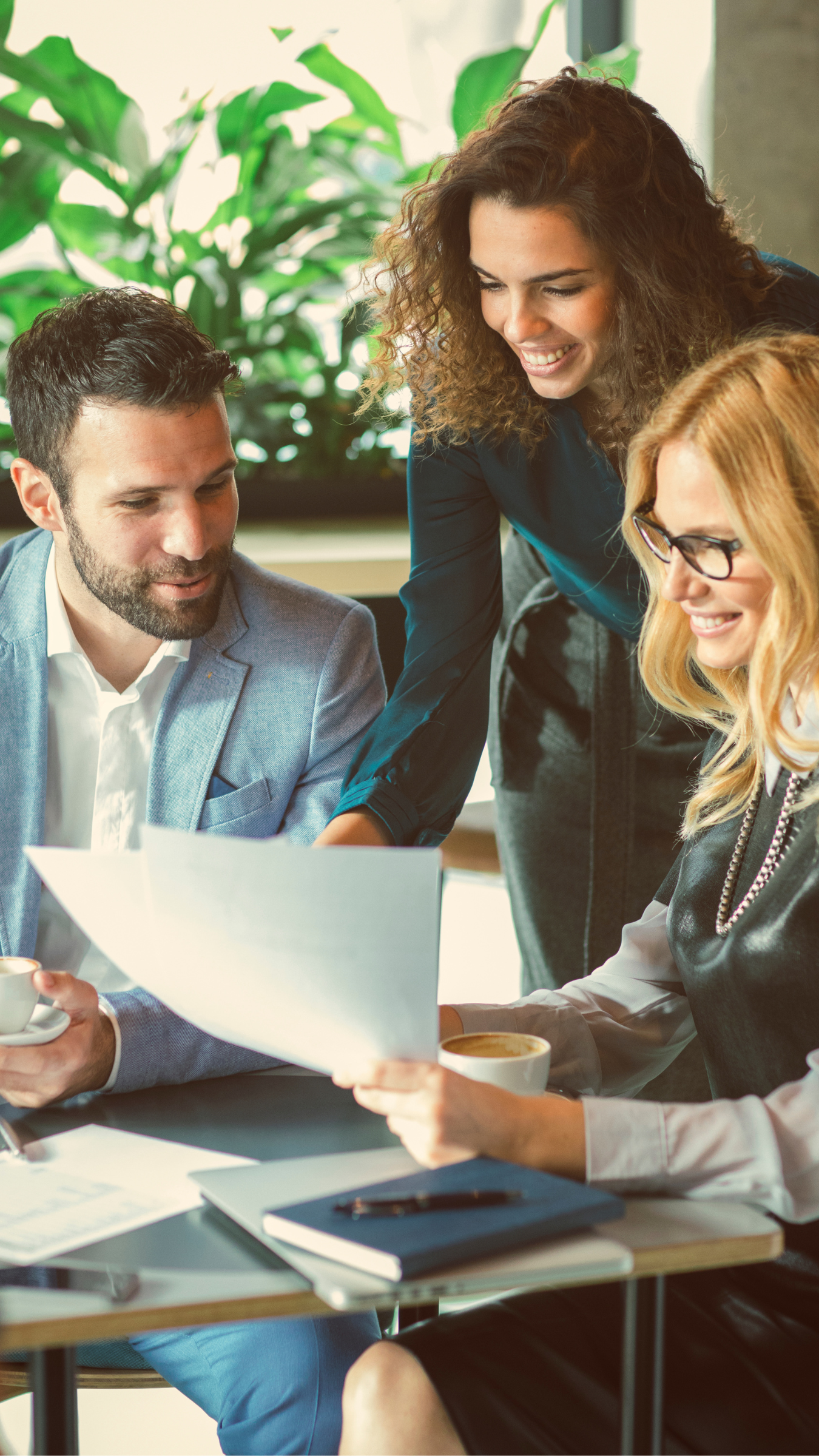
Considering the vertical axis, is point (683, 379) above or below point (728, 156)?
below

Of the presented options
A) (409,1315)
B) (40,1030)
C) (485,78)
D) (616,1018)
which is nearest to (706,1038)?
(616,1018)

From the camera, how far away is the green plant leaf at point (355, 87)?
3.62 metres

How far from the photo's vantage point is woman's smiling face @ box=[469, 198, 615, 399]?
1.71m

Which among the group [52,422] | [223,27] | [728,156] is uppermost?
[223,27]

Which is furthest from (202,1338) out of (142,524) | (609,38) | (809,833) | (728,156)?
(609,38)

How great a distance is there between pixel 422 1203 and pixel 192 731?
908 millimetres

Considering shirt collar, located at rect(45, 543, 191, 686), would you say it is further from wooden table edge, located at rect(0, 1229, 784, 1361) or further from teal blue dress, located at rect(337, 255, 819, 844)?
wooden table edge, located at rect(0, 1229, 784, 1361)

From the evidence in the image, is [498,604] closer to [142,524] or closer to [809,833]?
[142,524]

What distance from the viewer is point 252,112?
3564 millimetres

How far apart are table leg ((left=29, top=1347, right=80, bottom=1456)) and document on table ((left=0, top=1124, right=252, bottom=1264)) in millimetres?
62

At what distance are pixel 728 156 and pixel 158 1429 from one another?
2.91 meters

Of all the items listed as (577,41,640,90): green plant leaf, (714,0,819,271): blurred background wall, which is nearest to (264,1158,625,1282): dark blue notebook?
(714,0,819,271): blurred background wall

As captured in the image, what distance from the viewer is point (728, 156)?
11.5ft

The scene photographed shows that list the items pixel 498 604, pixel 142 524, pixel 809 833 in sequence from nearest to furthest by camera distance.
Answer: pixel 809 833, pixel 142 524, pixel 498 604
